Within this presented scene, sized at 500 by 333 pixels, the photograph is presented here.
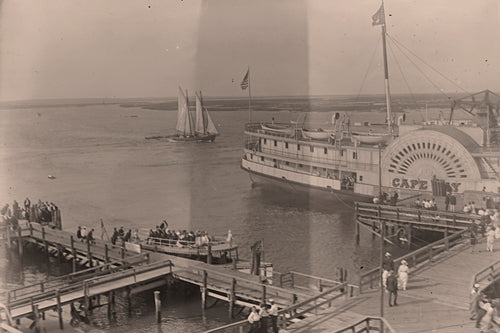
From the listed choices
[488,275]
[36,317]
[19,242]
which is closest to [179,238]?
[36,317]

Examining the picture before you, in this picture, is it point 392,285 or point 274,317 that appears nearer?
point 274,317

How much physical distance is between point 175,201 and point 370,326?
4211cm

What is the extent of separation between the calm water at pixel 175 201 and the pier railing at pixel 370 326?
9130 millimetres

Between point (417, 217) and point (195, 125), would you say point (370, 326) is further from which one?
point (195, 125)

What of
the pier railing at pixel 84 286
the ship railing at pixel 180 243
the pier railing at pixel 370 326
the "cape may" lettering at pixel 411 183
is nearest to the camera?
the pier railing at pixel 370 326

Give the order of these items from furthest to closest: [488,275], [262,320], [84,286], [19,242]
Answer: [19,242] < [84,286] < [488,275] < [262,320]

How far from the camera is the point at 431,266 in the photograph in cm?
2584

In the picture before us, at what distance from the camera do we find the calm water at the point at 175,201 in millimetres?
35469

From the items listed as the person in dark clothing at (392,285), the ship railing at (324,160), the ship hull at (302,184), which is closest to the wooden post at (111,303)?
the person in dark clothing at (392,285)

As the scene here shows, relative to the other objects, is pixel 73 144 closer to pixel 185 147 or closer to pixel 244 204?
pixel 185 147

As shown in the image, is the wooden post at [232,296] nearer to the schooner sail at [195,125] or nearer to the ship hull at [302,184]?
the ship hull at [302,184]

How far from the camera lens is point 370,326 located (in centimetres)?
1938

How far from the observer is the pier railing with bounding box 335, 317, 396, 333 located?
18.6 meters

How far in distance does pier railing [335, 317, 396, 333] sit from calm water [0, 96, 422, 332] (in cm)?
913
